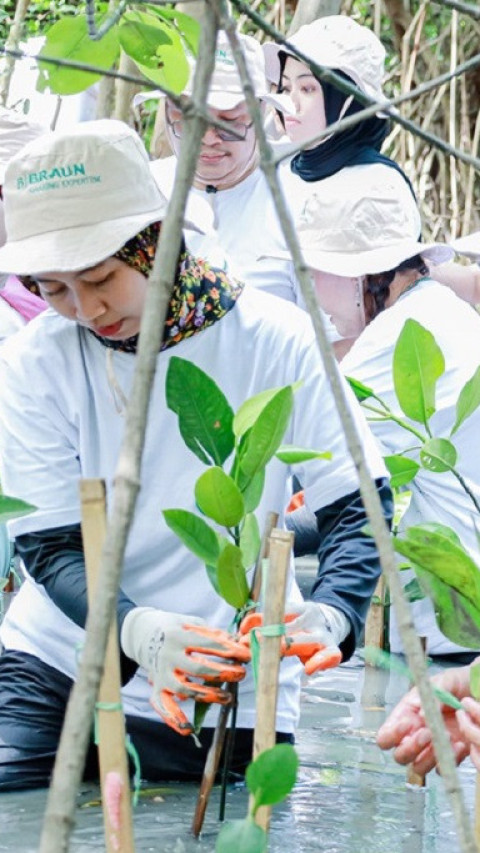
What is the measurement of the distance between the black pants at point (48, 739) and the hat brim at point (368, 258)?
108cm

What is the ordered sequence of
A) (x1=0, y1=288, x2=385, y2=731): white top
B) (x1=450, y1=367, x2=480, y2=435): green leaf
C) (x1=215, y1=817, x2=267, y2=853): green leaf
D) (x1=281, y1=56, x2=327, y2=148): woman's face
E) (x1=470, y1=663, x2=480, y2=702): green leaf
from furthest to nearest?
(x1=281, y1=56, x2=327, y2=148): woman's face → (x1=0, y1=288, x2=385, y2=731): white top → (x1=450, y1=367, x2=480, y2=435): green leaf → (x1=470, y1=663, x2=480, y2=702): green leaf → (x1=215, y1=817, x2=267, y2=853): green leaf

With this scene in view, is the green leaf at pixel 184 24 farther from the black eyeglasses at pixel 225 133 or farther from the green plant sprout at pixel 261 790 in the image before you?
the black eyeglasses at pixel 225 133

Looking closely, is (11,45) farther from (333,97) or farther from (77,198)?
(77,198)

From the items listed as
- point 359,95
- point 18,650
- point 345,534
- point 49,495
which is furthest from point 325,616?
point 359,95

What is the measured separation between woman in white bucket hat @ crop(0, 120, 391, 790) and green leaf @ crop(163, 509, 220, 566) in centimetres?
24

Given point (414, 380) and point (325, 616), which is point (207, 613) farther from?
point (414, 380)

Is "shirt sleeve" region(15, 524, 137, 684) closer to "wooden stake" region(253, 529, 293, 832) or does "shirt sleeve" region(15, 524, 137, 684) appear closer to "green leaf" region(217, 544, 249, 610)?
"green leaf" region(217, 544, 249, 610)

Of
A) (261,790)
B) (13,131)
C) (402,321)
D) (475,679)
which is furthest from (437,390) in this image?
(261,790)

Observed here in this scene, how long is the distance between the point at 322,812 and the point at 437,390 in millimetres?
991

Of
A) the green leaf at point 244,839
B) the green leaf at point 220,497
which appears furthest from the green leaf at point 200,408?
the green leaf at point 244,839

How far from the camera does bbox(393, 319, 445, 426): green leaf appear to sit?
218cm

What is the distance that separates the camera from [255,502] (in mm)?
2039

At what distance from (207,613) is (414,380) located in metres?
0.61

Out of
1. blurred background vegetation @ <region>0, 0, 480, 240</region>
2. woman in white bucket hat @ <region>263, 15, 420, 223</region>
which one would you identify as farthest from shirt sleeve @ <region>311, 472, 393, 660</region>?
blurred background vegetation @ <region>0, 0, 480, 240</region>
